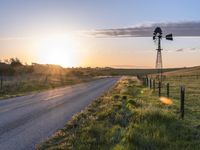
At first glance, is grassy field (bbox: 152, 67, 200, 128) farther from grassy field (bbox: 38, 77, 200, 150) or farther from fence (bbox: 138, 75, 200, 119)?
grassy field (bbox: 38, 77, 200, 150)

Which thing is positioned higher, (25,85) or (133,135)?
(133,135)

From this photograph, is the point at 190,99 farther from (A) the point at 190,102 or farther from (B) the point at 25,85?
(B) the point at 25,85

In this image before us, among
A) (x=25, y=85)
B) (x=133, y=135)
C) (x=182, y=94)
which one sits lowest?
(x=25, y=85)

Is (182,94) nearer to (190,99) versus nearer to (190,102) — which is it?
(190,102)

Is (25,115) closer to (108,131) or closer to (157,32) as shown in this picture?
(108,131)

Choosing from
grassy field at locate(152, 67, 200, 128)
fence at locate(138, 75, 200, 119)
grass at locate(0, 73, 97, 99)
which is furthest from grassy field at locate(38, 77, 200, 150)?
grass at locate(0, 73, 97, 99)

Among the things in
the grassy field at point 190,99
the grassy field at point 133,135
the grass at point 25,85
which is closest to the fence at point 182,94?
the grassy field at point 190,99

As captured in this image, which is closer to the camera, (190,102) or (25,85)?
(190,102)

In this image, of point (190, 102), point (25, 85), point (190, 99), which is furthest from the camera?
point (25, 85)

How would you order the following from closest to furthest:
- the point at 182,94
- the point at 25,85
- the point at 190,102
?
the point at 182,94 < the point at 190,102 < the point at 25,85

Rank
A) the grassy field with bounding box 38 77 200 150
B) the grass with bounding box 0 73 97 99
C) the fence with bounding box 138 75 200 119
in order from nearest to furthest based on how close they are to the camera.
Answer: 1. the grassy field with bounding box 38 77 200 150
2. the fence with bounding box 138 75 200 119
3. the grass with bounding box 0 73 97 99

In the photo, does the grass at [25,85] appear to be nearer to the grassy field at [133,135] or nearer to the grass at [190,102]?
the grass at [190,102]

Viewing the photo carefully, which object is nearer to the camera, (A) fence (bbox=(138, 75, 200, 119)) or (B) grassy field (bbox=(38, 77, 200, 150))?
(B) grassy field (bbox=(38, 77, 200, 150))

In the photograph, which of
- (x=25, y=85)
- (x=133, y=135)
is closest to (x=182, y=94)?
(x=133, y=135)
